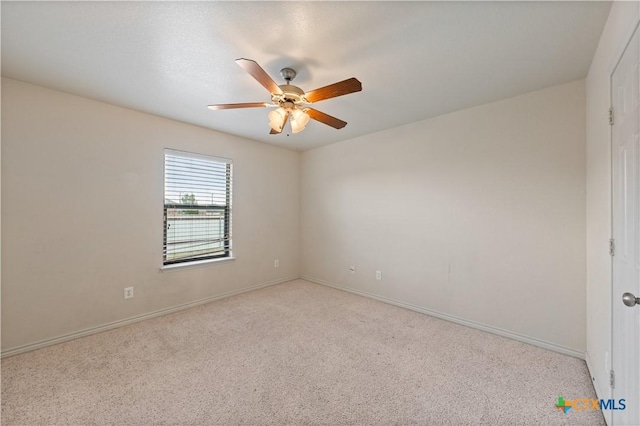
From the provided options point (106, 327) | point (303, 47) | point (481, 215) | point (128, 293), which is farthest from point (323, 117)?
point (106, 327)

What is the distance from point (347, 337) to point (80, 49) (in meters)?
3.24

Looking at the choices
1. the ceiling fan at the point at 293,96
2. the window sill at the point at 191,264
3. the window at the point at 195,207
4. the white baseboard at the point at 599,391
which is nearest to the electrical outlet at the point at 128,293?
the window sill at the point at 191,264

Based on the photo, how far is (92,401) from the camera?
168cm

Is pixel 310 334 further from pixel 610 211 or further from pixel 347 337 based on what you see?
pixel 610 211

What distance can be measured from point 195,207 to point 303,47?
254cm

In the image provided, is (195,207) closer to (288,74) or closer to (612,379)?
(288,74)

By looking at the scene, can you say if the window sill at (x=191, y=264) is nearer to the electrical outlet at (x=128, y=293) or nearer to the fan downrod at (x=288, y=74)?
the electrical outlet at (x=128, y=293)

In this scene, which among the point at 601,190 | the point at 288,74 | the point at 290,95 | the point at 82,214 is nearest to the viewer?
the point at 601,190

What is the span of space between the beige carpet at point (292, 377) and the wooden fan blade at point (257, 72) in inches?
84.6

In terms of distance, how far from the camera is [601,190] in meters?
1.70

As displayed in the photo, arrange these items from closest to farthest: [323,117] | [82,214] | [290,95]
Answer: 1. [290,95]
2. [323,117]
3. [82,214]

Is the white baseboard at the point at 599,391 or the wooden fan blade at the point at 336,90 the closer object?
the white baseboard at the point at 599,391

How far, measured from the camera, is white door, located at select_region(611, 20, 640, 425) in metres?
1.15

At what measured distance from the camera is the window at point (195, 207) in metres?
A: 3.21
